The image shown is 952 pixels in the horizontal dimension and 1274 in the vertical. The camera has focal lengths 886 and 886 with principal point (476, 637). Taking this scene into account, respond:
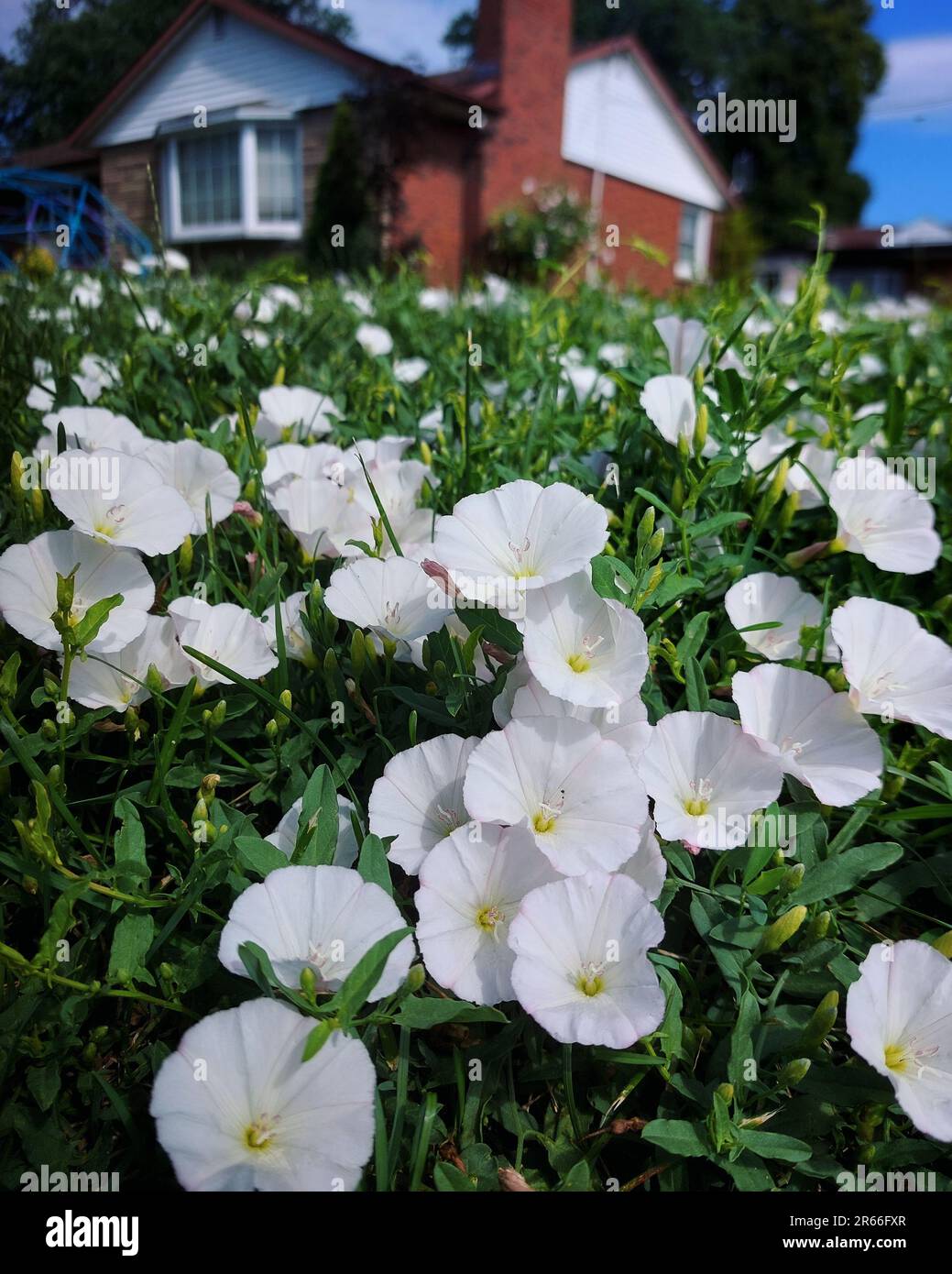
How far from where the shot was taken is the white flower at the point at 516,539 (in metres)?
0.93

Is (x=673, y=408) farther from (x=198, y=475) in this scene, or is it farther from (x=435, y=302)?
(x=435, y=302)

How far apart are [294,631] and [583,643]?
1.37ft

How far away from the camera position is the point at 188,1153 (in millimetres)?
688

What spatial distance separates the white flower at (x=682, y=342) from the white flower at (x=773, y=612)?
21.3 inches

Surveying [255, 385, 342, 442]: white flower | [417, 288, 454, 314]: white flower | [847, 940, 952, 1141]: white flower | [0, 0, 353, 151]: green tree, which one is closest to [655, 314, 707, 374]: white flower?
[255, 385, 342, 442]: white flower

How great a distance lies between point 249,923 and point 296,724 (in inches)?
12.0

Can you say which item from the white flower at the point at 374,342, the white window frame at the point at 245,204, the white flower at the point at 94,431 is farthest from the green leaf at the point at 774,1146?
the white window frame at the point at 245,204

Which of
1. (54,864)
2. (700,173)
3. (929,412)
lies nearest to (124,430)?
(54,864)

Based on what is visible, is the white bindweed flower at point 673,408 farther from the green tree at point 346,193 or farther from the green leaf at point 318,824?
the green tree at point 346,193

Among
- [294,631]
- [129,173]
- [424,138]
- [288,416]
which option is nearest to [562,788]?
[294,631]

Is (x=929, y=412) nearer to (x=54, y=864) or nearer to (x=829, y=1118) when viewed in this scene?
(x=829, y=1118)

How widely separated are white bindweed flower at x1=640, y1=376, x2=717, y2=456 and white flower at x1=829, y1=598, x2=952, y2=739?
0.37 meters

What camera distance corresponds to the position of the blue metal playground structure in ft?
10.6

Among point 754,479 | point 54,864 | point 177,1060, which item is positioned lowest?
point 177,1060
